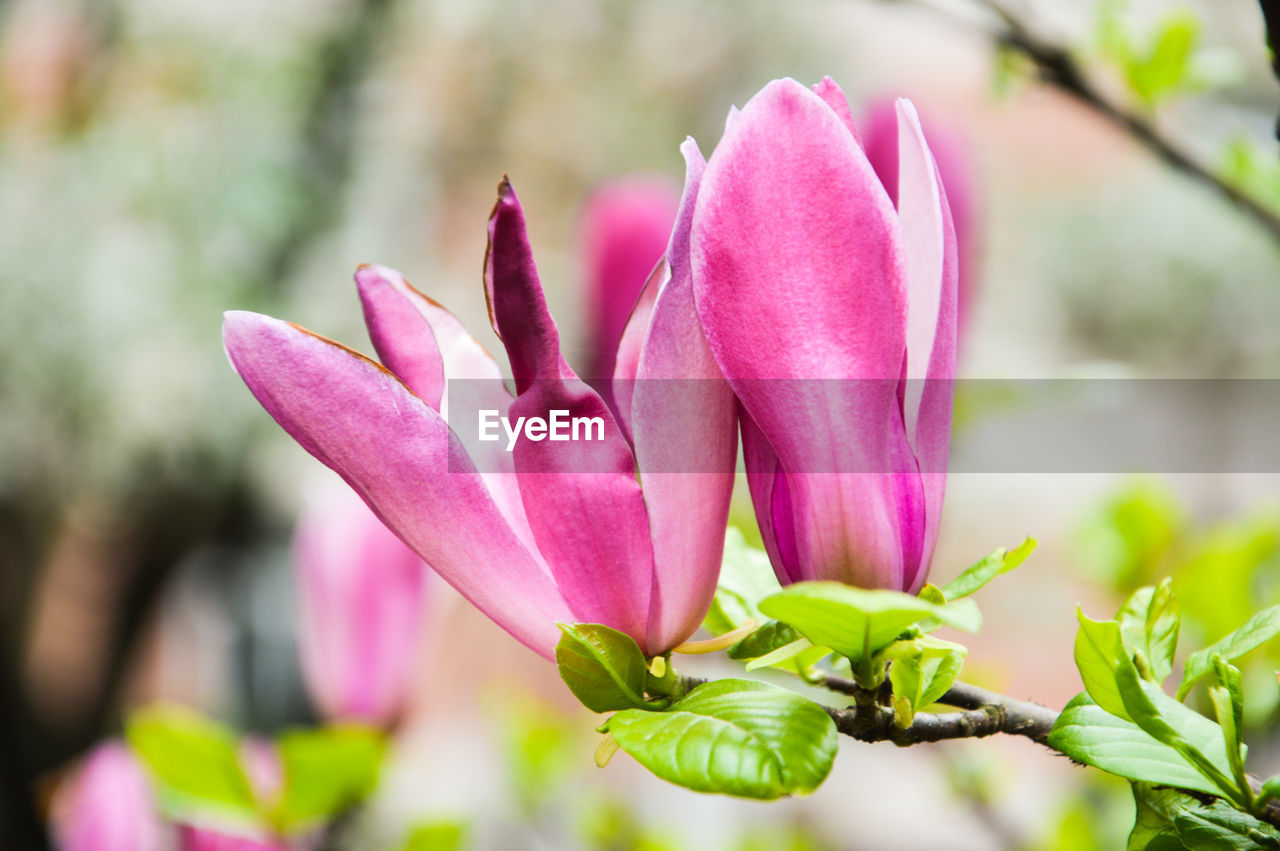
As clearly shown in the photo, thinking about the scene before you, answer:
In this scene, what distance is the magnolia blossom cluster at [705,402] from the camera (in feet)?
0.65

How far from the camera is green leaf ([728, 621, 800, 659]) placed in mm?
249

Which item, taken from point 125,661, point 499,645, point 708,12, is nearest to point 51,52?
point 125,661

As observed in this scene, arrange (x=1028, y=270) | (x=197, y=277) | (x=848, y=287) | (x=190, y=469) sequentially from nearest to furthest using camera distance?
(x=848, y=287)
(x=197, y=277)
(x=190, y=469)
(x=1028, y=270)

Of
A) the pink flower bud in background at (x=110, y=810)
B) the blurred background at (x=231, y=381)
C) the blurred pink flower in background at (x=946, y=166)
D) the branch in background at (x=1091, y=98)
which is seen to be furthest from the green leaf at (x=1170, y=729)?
the blurred background at (x=231, y=381)

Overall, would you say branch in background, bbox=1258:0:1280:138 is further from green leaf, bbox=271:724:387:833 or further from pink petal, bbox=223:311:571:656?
green leaf, bbox=271:724:387:833

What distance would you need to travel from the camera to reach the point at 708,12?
3004 millimetres

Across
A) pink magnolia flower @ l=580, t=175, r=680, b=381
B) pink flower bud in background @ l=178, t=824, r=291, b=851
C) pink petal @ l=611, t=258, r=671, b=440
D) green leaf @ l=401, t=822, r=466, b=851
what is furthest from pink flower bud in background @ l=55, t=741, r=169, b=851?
pink petal @ l=611, t=258, r=671, b=440

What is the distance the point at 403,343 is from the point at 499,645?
7.38 ft

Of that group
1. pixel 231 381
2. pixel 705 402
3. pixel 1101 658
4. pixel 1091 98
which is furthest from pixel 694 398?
pixel 231 381

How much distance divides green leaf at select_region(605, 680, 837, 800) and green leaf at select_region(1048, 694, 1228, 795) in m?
0.06

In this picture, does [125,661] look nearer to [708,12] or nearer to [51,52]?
[51,52]

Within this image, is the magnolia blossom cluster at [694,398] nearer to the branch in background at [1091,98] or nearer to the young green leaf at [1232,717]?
A: the young green leaf at [1232,717]

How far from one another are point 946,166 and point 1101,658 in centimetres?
28

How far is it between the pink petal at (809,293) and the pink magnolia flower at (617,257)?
0.28 m
